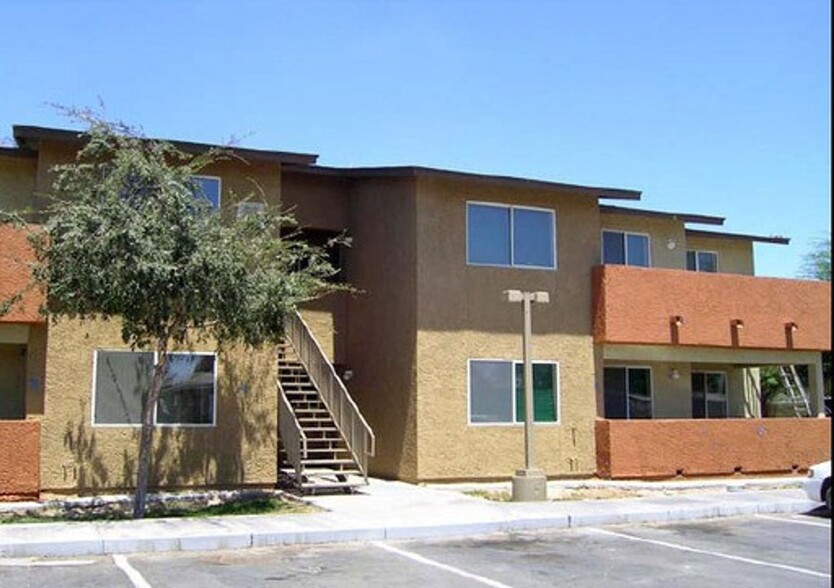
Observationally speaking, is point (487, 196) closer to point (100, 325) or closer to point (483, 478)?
point (483, 478)

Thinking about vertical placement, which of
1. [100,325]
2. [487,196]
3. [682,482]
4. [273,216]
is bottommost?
[682,482]

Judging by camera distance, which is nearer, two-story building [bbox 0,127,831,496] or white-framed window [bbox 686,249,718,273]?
two-story building [bbox 0,127,831,496]

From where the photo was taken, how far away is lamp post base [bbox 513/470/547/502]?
16.0 meters

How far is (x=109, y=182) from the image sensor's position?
13.1m

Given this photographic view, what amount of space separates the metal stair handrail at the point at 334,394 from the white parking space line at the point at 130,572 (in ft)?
19.0

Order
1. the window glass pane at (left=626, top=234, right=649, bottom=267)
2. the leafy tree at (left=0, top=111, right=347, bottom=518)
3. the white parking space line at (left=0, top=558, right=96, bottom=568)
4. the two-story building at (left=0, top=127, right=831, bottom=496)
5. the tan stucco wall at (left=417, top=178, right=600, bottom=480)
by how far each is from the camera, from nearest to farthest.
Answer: the white parking space line at (left=0, top=558, right=96, bottom=568) → the leafy tree at (left=0, top=111, right=347, bottom=518) → the two-story building at (left=0, top=127, right=831, bottom=496) → the tan stucco wall at (left=417, top=178, right=600, bottom=480) → the window glass pane at (left=626, top=234, right=649, bottom=267)

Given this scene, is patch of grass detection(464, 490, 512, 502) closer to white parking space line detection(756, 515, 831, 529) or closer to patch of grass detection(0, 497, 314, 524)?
patch of grass detection(0, 497, 314, 524)

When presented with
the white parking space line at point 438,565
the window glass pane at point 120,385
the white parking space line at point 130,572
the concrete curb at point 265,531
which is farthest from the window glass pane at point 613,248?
the white parking space line at point 130,572

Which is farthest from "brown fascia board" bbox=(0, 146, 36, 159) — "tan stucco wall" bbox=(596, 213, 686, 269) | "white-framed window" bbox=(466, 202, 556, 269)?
"tan stucco wall" bbox=(596, 213, 686, 269)

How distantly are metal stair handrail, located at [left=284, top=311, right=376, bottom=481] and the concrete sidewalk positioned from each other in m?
0.82

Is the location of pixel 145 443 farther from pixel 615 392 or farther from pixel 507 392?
pixel 615 392

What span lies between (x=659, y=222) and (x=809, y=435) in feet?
20.1

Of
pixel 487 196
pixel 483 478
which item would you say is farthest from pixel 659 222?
pixel 483 478

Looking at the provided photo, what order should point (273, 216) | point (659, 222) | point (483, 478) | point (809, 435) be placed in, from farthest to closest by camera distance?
point (659, 222), point (809, 435), point (483, 478), point (273, 216)
